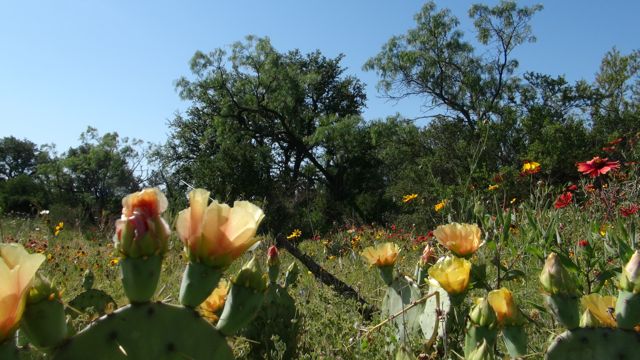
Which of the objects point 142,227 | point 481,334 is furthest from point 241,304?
point 481,334

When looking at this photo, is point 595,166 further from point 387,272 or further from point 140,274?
point 140,274

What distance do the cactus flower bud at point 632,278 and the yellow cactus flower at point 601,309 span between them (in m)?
0.10

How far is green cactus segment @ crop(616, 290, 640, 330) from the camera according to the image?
84 centimetres

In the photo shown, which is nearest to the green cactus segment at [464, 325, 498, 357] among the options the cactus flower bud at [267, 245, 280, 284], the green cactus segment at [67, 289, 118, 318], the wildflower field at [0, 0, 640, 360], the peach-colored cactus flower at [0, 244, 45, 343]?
the wildflower field at [0, 0, 640, 360]

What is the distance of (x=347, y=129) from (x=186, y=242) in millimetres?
20307

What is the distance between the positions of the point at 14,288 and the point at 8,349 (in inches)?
3.0

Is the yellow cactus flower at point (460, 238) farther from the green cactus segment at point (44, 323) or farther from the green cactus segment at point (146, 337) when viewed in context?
the green cactus segment at point (44, 323)

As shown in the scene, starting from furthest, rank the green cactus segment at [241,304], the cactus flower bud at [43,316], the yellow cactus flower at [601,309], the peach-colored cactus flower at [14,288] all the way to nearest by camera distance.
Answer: the yellow cactus flower at [601,309] < the green cactus segment at [241,304] < the cactus flower bud at [43,316] < the peach-colored cactus flower at [14,288]

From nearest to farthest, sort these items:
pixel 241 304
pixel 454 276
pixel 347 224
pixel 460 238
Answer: pixel 241 304, pixel 454 276, pixel 460 238, pixel 347 224

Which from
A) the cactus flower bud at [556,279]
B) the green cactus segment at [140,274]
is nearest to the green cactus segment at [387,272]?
the cactus flower bud at [556,279]

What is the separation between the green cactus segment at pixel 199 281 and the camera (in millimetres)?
752

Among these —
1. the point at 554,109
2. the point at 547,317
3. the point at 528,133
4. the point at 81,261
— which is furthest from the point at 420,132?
the point at 547,317

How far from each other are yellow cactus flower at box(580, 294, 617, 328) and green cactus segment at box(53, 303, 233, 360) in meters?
0.63

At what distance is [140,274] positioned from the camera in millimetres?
724
